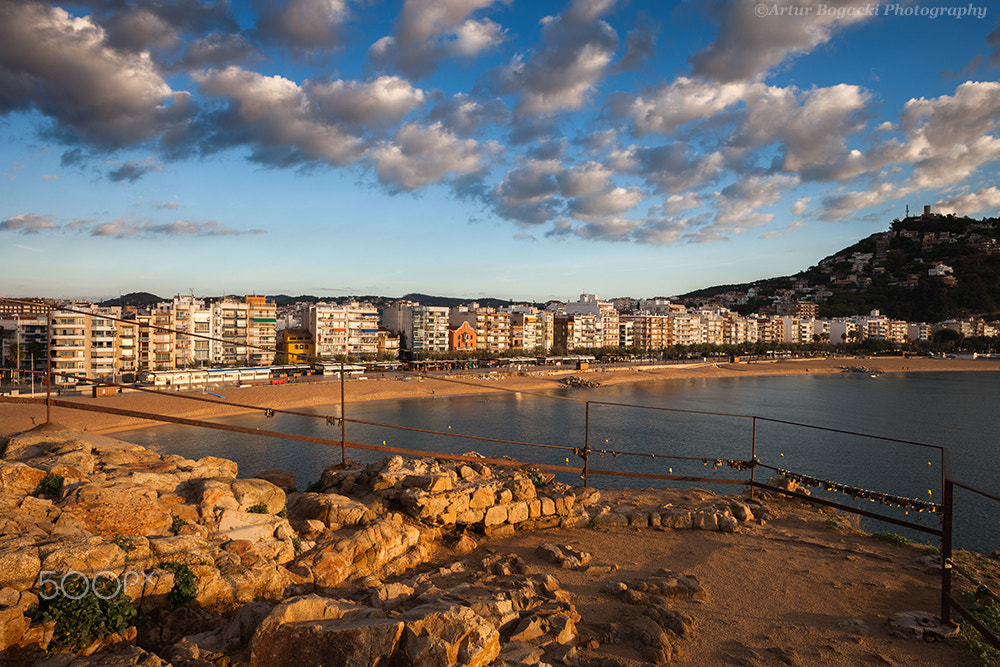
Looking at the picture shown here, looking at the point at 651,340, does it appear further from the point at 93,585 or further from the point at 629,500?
the point at 93,585

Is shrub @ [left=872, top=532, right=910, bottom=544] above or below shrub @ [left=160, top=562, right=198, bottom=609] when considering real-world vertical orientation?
below

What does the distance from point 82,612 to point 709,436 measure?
28347 millimetres

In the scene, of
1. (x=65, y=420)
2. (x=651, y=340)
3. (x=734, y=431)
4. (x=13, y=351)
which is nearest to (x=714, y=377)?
(x=651, y=340)

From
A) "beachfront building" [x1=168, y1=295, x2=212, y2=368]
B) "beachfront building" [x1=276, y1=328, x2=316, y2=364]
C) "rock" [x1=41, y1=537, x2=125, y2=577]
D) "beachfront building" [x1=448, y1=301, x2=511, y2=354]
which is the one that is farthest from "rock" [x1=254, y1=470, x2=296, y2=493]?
"beachfront building" [x1=448, y1=301, x2=511, y2=354]

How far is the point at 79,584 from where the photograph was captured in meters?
4.25

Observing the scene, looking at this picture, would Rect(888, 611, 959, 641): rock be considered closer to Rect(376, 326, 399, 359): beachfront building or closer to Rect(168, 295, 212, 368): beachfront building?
Rect(168, 295, 212, 368): beachfront building

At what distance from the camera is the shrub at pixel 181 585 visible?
4.73 meters

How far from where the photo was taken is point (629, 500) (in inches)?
412

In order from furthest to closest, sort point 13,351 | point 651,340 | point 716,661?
point 651,340, point 13,351, point 716,661

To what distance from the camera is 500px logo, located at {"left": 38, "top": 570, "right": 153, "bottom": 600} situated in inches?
163

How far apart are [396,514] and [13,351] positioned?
55.6 m

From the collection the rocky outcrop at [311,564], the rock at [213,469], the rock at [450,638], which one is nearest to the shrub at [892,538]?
the rocky outcrop at [311,564]

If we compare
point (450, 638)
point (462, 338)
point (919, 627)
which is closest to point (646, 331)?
point (462, 338)

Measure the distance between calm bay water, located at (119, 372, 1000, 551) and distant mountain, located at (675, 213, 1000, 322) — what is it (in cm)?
8460
